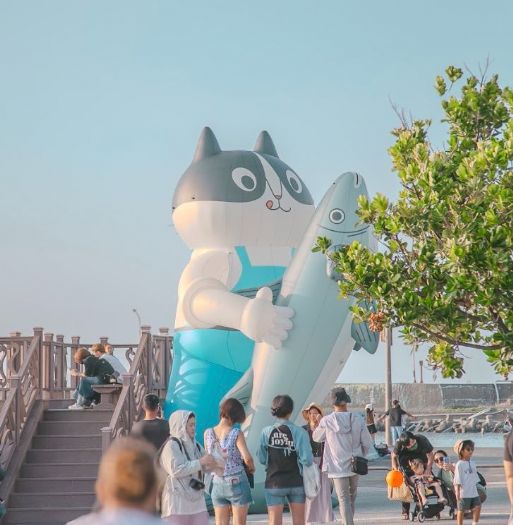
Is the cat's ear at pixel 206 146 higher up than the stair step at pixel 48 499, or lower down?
higher up

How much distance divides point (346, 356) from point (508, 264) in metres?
6.49

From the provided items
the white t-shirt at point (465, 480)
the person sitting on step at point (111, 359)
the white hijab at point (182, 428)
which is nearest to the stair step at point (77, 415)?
the person sitting on step at point (111, 359)

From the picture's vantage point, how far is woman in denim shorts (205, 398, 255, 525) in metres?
10.2

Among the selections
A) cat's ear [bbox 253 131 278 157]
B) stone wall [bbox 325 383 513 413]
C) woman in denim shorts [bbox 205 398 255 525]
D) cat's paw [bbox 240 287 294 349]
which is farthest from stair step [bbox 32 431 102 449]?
stone wall [bbox 325 383 513 413]

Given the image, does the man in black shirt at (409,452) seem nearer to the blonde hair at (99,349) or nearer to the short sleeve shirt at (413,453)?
the short sleeve shirt at (413,453)

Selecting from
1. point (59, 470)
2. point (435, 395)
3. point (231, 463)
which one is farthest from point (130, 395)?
point (435, 395)

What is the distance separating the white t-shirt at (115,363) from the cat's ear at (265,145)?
3933mm

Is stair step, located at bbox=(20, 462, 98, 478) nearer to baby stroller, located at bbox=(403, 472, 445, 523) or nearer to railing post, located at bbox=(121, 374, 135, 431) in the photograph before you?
railing post, located at bbox=(121, 374, 135, 431)

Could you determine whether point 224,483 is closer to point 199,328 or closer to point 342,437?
point 342,437

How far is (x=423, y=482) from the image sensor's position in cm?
1566

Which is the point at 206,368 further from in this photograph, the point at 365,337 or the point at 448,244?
the point at 448,244

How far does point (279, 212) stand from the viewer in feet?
58.1

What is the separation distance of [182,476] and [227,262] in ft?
28.0

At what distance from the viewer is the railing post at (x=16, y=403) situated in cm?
1716
